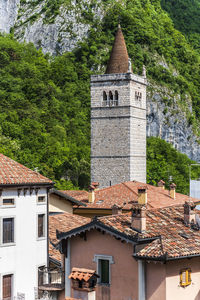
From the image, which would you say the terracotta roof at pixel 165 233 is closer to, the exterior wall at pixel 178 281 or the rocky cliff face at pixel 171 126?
the exterior wall at pixel 178 281

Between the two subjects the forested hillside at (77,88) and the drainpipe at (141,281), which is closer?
the drainpipe at (141,281)

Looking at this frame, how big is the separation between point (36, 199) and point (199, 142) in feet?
332

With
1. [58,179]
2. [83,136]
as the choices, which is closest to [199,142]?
[83,136]

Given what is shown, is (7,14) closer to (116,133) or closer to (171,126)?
(171,126)

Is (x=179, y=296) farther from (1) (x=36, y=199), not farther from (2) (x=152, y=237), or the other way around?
(1) (x=36, y=199)

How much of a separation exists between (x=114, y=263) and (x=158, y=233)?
1776mm

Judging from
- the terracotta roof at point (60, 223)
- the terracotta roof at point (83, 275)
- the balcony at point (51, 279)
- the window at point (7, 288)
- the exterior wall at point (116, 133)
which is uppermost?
the exterior wall at point (116, 133)

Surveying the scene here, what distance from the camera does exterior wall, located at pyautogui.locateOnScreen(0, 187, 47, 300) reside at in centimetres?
2716

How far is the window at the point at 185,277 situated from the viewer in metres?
20.3

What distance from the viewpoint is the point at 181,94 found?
134 metres

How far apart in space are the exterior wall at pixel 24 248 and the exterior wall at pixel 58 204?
5.06 m

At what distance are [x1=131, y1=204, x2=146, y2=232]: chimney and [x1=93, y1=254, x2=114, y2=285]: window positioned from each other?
137 cm

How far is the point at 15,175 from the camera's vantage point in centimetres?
2836

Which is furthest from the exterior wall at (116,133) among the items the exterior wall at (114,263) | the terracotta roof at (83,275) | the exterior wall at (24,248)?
the terracotta roof at (83,275)
